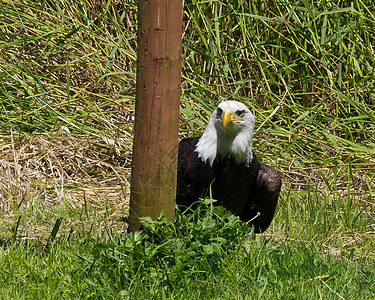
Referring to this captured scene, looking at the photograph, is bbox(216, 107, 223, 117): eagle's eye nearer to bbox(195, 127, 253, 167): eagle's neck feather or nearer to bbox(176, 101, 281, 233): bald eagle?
bbox(176, 101, 281, 233): bald eagle

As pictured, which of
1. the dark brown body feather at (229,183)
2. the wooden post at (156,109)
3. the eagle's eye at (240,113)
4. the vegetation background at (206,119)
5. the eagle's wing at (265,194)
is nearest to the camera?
the wooden post at (156,109)

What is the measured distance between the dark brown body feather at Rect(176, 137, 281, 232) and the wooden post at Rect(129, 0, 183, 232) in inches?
32.2

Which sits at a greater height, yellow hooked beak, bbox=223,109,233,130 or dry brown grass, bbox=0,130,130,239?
yellow hooked beak, bbox=223,109,233,130

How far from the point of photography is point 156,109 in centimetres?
283

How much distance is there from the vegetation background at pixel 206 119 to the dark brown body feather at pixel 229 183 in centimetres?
22

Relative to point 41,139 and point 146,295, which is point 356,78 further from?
point 146,295

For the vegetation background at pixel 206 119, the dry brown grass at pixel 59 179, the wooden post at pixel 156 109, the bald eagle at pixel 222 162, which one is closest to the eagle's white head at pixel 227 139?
the bald eagle at pixel 222 162

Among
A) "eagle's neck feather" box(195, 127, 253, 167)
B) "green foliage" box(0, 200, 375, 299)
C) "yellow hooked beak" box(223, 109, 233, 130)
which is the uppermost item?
"yellow hooked beak" box(223, 109, 233, 130)

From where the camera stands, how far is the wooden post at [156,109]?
9.17ft

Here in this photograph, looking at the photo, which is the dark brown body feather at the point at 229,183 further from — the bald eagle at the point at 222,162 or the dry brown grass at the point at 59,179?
the dry brown grass at the point at 59,179

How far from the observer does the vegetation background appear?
3174 millimetres

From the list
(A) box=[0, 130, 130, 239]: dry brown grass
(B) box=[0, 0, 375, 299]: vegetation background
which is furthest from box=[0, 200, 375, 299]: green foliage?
(A) box=[0, 130, 130, 239]: dry brown grass

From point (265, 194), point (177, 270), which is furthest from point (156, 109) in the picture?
point (265, 194)

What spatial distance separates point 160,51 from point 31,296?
3.95 ft
